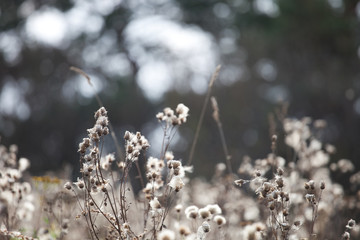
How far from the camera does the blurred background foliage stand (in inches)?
432

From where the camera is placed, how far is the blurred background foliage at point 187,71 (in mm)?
10984

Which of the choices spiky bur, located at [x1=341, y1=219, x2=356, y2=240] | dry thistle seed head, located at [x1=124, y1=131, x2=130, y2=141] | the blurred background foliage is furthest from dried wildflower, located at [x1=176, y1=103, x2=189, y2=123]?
the blurred background foliage

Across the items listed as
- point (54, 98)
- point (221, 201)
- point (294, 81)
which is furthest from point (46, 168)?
point (221, 201)

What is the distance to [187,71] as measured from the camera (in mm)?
14414

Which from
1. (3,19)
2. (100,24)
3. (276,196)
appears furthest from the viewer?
(100,24)

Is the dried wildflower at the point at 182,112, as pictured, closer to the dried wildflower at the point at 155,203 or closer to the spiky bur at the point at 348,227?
the dried wildflower at the point at 155,203

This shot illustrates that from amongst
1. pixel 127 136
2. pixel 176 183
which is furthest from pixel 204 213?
pixel 127 136

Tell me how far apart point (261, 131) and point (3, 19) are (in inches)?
328

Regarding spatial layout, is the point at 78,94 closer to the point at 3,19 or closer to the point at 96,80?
the point at 96,80

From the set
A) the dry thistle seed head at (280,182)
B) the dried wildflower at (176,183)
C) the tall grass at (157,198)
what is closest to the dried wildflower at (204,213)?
the tall grass at (157,198)

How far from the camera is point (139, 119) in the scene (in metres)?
15.0

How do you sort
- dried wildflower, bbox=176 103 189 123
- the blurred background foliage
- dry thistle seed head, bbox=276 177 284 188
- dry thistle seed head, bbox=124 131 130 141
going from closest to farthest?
dry thistle seed head, bbox=276 177 284 188, dry thistle seed head, bbox=124 131 130 141, dried wildflower, bbox=176 103 189 123, the blurred background foliage

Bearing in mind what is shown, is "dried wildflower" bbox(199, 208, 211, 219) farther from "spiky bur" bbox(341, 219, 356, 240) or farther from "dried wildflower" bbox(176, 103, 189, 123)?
"spiky bur" bbox(341, 219, 356, 240)

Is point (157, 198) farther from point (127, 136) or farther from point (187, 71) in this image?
point (187, 71)
